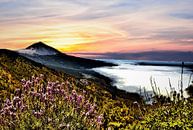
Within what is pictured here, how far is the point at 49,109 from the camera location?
8.16 meters

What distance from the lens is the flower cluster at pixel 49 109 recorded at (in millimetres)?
7859

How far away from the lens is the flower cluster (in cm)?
786

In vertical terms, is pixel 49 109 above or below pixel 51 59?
below

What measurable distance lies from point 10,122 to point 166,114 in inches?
121

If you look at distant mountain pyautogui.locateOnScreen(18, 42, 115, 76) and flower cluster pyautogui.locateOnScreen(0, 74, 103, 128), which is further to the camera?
distant mountain pyautogui.locateOnScreen(18, 42, 115, 76)

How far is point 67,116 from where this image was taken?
8.16 metres

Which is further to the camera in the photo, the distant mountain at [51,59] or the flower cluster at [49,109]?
the distant mountain at [51,59]

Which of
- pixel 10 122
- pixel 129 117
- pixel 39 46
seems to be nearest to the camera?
pixel 10 122

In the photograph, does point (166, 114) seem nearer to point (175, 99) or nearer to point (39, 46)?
point (175, 99)

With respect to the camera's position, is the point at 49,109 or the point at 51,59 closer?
the point at 49,109

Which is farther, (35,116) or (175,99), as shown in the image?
(175,99)

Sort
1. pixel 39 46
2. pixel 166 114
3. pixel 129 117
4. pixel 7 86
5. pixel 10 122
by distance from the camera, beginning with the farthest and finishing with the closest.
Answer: pixel 39 46 < pixel 7 86 < pixel 129 117 < pixel 166 114 < pixel 10 122

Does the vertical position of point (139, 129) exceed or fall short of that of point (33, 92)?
it falls short

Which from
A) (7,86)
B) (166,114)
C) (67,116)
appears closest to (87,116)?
(67,116)
